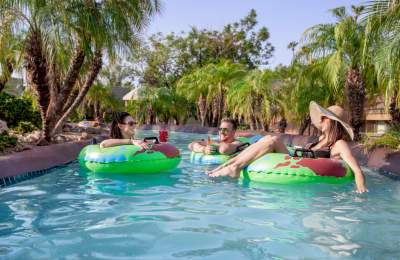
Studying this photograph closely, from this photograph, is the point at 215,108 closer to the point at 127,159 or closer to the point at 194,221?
the point at 127,159

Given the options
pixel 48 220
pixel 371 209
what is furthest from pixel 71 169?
pixel 371 209

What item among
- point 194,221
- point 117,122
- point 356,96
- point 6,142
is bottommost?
point 194,221

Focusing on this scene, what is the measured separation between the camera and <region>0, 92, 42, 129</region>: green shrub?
43.3ft

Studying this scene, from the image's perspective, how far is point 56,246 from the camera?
3637mm

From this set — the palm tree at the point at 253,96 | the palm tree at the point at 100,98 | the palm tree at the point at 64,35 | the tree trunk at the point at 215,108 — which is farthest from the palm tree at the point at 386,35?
the palm tree at the point at 100,98

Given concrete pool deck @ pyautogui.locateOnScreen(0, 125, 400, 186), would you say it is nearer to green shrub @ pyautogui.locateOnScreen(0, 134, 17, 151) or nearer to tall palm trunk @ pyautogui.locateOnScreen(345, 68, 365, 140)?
green shrub @ pyautogui.locateOnScreen(0, 134, 17, 151)

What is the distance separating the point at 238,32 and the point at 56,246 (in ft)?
115

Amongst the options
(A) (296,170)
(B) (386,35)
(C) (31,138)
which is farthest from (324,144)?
(C) (31,138)

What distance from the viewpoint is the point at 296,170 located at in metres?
6.22

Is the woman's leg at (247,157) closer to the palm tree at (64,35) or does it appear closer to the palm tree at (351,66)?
the palm tree at (64,35)

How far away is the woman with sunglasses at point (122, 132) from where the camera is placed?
7.86 m

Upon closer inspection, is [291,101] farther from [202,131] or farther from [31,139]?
[31,139]

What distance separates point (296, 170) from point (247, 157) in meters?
0.81

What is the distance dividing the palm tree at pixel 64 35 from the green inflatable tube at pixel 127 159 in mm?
3432
